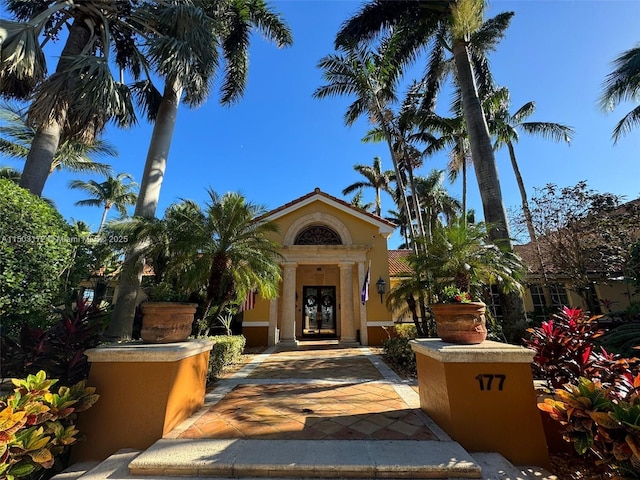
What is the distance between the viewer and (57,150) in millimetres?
8852

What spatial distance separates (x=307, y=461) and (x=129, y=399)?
2403 mm

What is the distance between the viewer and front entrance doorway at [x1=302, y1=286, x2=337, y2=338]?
52.7ft

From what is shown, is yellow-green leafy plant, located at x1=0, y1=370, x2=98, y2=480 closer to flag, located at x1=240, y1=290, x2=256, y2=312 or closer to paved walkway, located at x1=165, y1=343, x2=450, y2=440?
paved walkway, located at x1=165, y1=343, x2=450, y2=440

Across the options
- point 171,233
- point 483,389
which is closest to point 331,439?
point 483,389

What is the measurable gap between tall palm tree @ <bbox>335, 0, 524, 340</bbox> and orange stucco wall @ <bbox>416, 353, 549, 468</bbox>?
13.9ft

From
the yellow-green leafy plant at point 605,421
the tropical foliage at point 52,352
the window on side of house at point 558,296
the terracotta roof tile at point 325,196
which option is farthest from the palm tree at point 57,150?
the window on side of house at point 558,296

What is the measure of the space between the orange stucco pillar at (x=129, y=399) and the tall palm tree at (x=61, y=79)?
18.5ft

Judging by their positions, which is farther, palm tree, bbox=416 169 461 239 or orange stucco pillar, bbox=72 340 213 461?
palm tree, bbox=416 169 461 239

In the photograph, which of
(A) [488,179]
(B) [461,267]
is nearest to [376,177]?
(A) [488,179]

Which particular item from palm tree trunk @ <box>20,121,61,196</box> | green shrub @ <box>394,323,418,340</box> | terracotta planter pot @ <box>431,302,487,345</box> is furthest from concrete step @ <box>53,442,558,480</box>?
green shrub @ <box>394,323,418,340</box>

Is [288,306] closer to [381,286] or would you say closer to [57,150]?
[381,286]

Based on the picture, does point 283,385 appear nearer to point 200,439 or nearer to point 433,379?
point 200,439

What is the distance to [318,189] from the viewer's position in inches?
540

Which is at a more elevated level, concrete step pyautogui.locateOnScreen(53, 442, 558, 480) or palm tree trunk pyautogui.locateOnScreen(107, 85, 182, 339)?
palm tree trunk pyautogui.locateOnScreen(107, 85, 182, 339)
